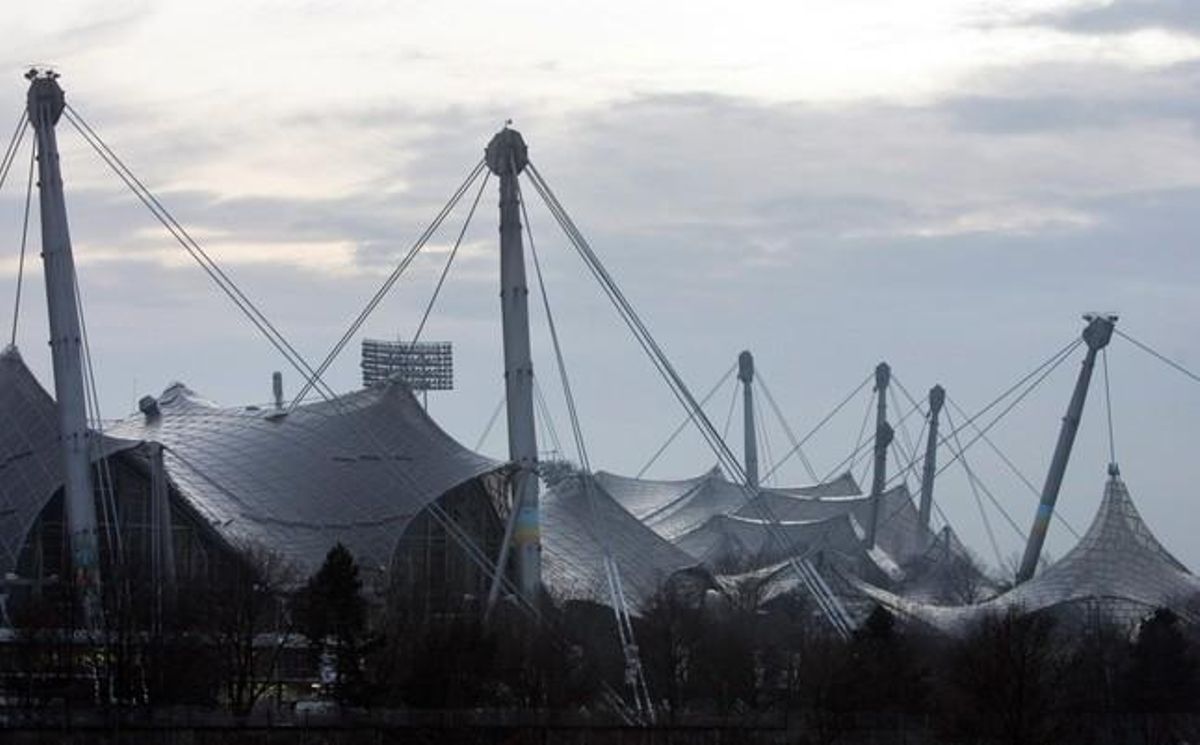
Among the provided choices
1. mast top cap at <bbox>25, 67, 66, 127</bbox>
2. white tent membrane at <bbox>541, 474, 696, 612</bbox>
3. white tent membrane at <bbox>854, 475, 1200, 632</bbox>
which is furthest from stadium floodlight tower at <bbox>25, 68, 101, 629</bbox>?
white tent membrane at <bbox>854, 475, 1200, 632</bbox>

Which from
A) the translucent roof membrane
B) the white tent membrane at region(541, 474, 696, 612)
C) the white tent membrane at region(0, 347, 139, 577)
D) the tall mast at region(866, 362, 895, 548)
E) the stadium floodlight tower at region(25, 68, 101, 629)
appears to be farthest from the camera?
the tall mast at region(866, 362, 895, 548)

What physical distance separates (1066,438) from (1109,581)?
41.8 feet

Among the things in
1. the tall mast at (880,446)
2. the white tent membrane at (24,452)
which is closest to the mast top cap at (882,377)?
the tall mast at (880,446)

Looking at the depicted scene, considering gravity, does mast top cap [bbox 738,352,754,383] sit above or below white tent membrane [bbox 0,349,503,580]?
above

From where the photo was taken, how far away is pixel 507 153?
9412 cm

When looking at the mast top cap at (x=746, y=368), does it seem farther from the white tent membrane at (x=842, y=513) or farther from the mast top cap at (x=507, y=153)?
the mast top cap at (x=507, y=153)

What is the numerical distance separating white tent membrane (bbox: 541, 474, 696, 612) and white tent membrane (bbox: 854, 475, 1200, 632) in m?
Result: 10.5

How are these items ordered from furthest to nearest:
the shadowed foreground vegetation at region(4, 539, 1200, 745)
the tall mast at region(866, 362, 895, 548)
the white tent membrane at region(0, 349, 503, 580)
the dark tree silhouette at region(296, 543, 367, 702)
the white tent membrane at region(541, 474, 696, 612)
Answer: the tall mast at region(866, 362, 895, 548)
the white tent membrane at region(541, 474, 696, 612)
the white tent membrane at region(0, 349, 503, 580)
the dark tree silhouette at region(296, 543, 367, 702)
the shadowed foreground vegetation at region(4, 539, 1200, 745)

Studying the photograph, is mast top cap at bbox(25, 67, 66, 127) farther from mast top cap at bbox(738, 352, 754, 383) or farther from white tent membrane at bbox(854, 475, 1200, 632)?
mast top cap at bbox(738, 352, 754, 383)

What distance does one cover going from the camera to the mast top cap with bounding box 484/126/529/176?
94062 millimetres

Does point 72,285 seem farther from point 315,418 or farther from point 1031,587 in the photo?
point 1031,587

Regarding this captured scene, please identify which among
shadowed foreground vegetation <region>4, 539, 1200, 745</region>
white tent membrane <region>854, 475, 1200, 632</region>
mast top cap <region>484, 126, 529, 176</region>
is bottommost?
shadowed foreground vegetation <region>4, 539, 1200, 745</region>

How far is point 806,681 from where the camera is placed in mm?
83125

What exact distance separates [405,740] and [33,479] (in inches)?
1931
